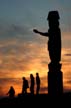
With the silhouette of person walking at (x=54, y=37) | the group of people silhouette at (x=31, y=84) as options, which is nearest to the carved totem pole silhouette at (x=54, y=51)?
the silhouette of person walking at (x=54, y=37)

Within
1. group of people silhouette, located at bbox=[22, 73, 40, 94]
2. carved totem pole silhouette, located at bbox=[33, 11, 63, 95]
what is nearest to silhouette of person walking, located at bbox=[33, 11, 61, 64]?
carved totem pole silhouette, located at bbox=[33, 11, 63, 95]

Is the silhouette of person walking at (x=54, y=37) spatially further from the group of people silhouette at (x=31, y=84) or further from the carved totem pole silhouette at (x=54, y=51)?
the group of people silhouette at (x=31, y=84)

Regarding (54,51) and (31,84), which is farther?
(31,84)

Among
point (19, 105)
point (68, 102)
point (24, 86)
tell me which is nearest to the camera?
point (68, 102)

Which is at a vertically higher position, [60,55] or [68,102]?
[60,55]

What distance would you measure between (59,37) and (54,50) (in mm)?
916

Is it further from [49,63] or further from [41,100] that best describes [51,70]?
[41,100]

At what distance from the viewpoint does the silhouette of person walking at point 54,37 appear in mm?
27084

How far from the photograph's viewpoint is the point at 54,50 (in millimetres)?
27156

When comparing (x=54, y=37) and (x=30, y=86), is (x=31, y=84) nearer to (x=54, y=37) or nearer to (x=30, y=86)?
(x=30, y=86)

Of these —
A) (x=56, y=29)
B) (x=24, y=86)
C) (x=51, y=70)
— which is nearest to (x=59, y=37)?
(x=56, y=29)

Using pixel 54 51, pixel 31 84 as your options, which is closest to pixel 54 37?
pixel 54 51

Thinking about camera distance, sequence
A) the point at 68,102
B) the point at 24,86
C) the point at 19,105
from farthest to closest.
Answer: the point at 24,86 → the point at 19,105 → the point at 68,102

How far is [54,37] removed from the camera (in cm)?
2720
